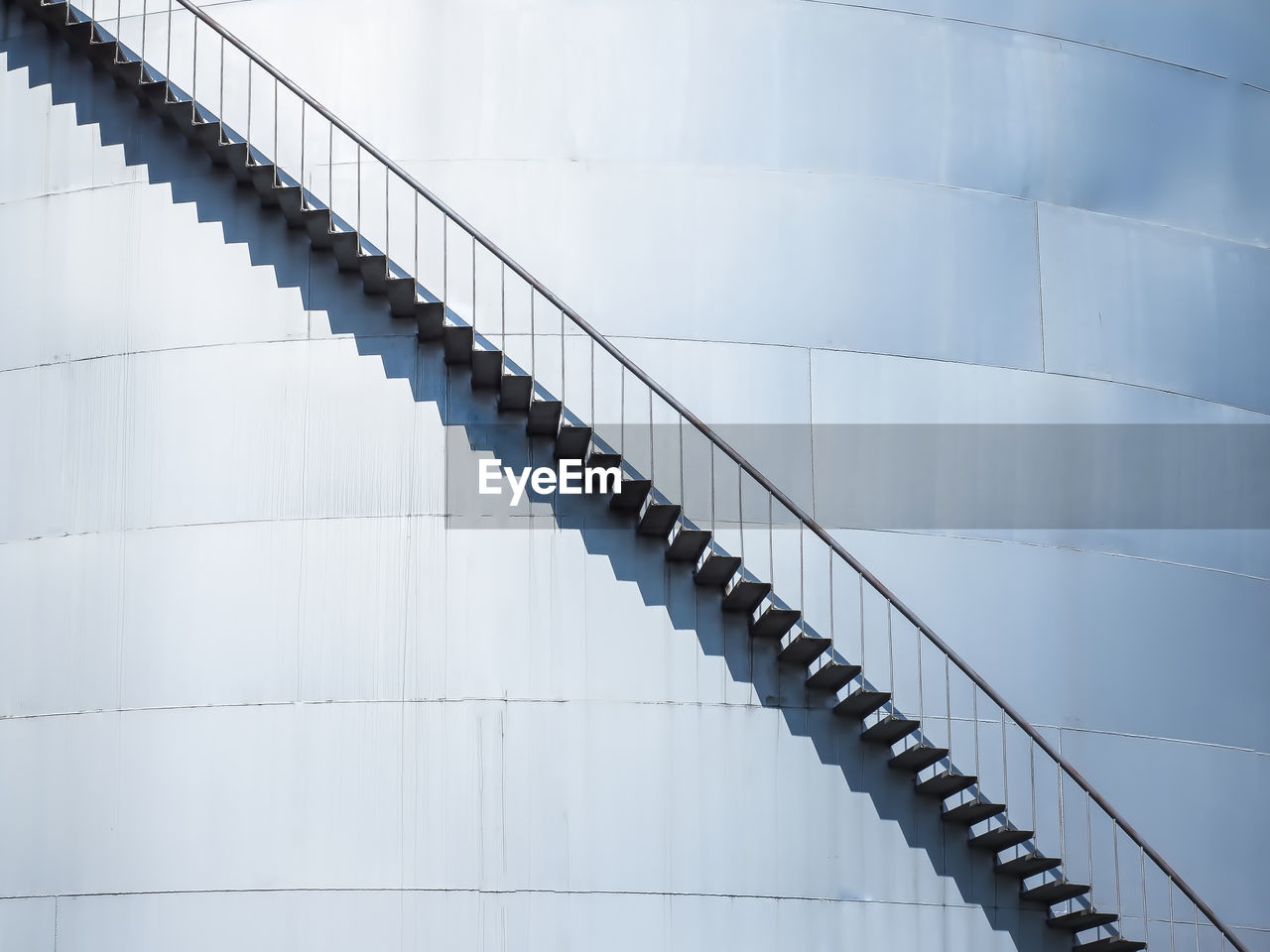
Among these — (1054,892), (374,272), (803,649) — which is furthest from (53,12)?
(1054,892)

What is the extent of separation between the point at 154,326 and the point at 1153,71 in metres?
10.2

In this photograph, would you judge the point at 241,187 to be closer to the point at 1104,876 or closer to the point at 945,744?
the point at 945,744

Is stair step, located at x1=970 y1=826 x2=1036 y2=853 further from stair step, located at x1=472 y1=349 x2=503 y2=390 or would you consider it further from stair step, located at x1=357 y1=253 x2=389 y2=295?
stair step, located at x1=357 y1=253 x2=389 y2=295

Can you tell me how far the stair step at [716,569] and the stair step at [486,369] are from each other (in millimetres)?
2436

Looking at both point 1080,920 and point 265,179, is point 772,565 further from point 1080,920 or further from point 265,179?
point 265,179

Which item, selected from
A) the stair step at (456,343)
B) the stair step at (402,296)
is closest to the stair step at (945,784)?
the stair step at (456,343)

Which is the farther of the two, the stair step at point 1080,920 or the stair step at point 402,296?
the stair step at point 402,296

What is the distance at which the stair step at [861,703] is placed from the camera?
1445 cm

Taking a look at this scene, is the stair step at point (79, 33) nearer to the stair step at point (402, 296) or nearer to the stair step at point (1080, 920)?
the stair step at point (402, 296)

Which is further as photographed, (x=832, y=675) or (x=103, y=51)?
(x=103, y=51)

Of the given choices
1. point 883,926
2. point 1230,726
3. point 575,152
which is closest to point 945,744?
point 883,926

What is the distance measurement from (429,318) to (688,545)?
3.09m

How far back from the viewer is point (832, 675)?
574 inches

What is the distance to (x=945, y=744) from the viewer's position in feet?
49.3
